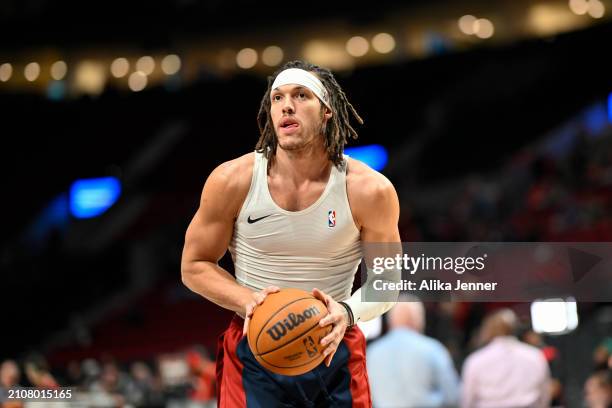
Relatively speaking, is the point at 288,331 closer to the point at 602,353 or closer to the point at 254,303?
the point at 254,303

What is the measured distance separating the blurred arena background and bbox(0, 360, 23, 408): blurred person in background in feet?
21.2

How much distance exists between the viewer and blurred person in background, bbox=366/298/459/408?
21.1 feet

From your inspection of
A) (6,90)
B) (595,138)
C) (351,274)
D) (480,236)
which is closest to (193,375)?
(351,274)

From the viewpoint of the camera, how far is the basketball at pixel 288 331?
346 cm

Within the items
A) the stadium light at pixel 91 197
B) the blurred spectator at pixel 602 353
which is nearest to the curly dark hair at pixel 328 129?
the blurred spectator at pixel 602 353

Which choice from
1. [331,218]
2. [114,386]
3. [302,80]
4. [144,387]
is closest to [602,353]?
[331,218]

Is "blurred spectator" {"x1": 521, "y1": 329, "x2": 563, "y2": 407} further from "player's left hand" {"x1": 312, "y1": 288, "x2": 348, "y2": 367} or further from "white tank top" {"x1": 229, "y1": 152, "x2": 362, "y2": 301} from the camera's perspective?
"player's left hand" {"x1": 312, "y1": 288, "x2": 348, "y2": 367}

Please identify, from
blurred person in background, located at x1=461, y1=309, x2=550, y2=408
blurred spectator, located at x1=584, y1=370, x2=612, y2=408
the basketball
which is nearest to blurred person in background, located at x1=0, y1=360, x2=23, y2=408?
the basketball

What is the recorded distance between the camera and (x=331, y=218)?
3863 millimetres

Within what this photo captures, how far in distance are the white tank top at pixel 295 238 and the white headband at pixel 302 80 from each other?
31cm

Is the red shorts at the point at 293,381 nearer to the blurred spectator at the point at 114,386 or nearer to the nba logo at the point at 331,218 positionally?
the nba logo at the point at 331,218

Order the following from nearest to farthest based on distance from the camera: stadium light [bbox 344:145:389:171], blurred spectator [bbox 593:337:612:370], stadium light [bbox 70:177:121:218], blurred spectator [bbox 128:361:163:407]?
blurred spectator [bbox 593:337:612:370], blurred spectator [bbox 128:361:163:407], stadium light [bbox 344:145:389:171], stadium light [bbox 70:177:121:218]

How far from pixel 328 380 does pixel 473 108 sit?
53.2 ft

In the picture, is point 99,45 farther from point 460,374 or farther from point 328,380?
point 328,380
